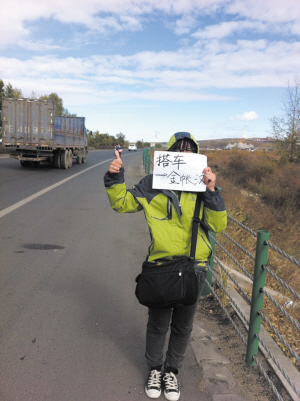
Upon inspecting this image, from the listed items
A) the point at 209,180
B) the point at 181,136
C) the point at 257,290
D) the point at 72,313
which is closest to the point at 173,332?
the point at 257,290

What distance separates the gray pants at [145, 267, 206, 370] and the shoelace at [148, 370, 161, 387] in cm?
5

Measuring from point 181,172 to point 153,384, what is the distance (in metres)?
1.51

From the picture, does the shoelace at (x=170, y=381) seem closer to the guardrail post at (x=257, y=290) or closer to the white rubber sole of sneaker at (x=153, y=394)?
the white rubber sole of sneaker at (x=153, y=394)

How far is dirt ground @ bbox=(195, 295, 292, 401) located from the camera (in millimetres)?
2684

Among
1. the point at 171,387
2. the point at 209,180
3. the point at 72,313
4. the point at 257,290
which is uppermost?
the point at 209,180

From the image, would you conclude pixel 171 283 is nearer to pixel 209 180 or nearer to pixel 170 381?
pixel 209 180

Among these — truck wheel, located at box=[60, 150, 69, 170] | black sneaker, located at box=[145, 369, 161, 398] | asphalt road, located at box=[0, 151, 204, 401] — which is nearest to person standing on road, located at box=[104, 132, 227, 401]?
black sneaker, located at box=[145, 369, 161, 398]

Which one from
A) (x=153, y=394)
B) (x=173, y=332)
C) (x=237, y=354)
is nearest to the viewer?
→ (x=153, y=394)

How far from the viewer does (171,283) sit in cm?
240

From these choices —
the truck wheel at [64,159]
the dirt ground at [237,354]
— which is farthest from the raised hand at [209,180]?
the truck wheel at [64,159]

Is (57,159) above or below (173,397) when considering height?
above

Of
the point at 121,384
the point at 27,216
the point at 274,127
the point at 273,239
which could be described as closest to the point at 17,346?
the point at 121,384

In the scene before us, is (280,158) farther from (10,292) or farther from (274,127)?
(10,292)

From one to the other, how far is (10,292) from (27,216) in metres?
4.18
